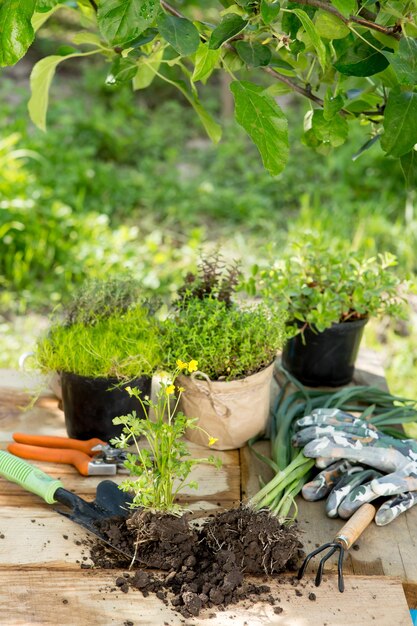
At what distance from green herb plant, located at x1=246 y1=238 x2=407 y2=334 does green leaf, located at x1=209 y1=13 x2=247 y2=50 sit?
755mm

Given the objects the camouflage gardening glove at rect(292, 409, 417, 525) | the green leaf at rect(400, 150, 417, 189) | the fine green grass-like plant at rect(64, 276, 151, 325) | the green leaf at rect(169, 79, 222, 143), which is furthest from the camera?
the fine green grass-like plant at rect(64, 276, 151, 325)

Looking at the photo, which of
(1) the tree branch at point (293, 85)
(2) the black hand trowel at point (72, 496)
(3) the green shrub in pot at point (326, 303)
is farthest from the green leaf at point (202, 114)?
(2) the black hand trowel at point (72, 496)

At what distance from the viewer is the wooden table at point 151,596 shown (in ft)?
4.18

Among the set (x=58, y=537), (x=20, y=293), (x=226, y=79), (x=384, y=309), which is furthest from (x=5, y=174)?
(x=58, y=537)

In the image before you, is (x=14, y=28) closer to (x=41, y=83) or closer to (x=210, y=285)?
(x=41, y=83)

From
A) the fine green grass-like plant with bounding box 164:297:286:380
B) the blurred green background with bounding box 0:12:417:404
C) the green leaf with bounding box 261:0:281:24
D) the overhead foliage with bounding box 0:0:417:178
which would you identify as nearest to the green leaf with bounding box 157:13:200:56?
the overhead foliage with bounding box 0:0:417:178

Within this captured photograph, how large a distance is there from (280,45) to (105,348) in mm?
691

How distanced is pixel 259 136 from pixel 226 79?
403 centimetres

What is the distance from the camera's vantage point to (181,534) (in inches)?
54.7

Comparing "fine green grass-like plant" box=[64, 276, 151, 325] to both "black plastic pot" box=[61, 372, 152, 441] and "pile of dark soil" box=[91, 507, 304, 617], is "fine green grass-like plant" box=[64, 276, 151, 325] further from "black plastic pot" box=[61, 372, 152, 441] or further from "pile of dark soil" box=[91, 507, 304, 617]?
"pile of dark soil" box=[91, 507, 304, 617]

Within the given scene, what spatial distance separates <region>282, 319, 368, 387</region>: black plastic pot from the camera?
1936 millimetres

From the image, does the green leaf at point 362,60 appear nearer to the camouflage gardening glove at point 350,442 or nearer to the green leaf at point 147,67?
the green leaf at point 147,67

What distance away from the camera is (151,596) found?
1.32 m

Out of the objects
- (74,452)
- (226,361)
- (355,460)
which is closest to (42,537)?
(74,452)
